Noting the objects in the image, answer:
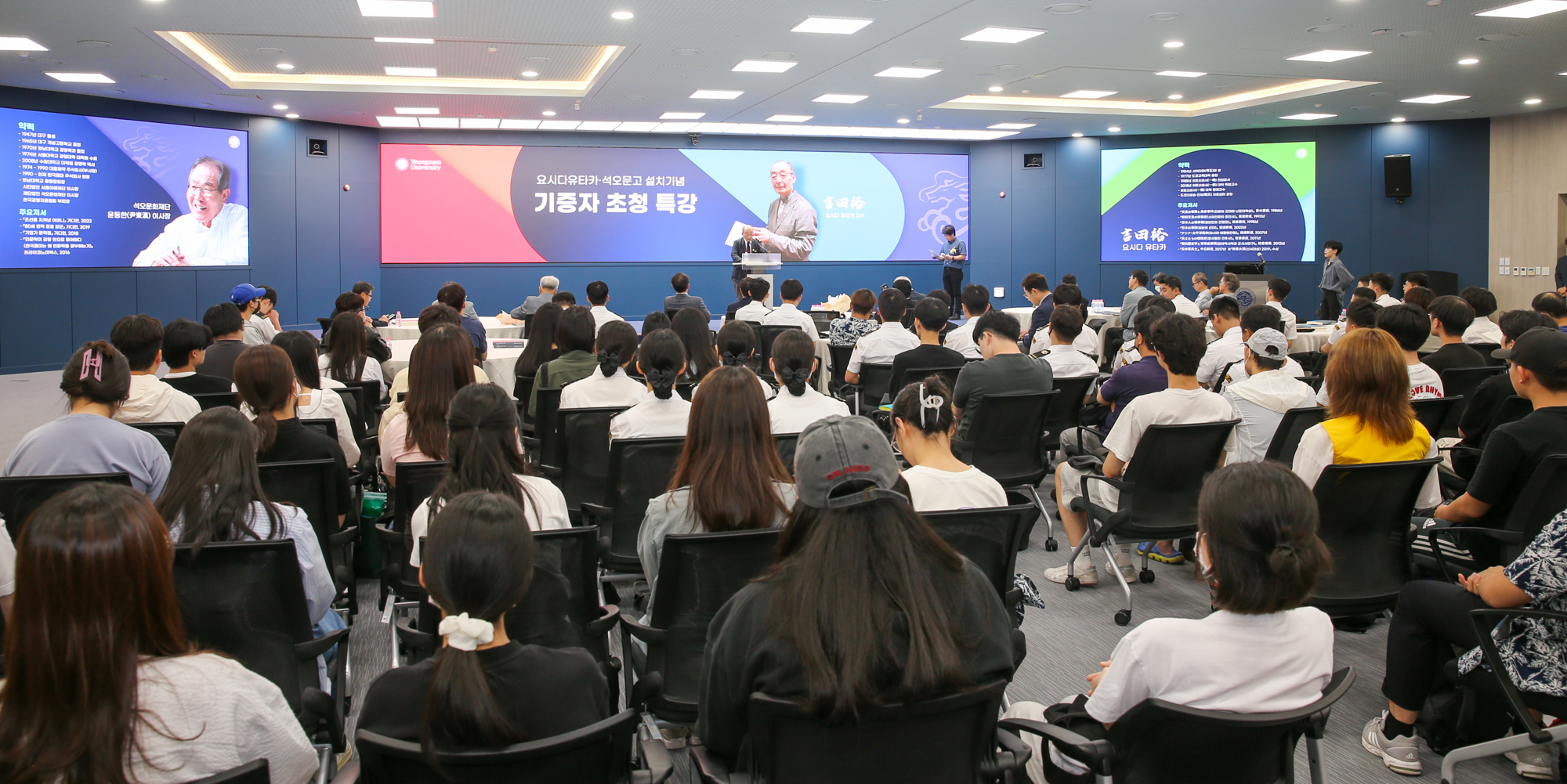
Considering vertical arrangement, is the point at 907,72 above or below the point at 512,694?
above

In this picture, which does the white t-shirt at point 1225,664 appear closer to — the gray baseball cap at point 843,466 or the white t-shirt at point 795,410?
the gray baseball cap at point 843,466

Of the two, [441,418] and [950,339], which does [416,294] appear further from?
[441,418]

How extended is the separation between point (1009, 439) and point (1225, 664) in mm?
2929

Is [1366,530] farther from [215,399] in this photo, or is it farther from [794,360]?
[215,399]

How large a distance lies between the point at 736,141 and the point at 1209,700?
15467 mm

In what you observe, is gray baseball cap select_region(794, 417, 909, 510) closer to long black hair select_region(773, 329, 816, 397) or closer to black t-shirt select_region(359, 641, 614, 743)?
black t-shirt select_region(359, 641, 614, 743)

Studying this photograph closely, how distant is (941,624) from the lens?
151 centimetres

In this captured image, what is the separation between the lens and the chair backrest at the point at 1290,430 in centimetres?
385

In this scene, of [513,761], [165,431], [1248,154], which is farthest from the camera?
[1248,154]

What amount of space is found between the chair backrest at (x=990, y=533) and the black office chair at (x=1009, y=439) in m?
2.00

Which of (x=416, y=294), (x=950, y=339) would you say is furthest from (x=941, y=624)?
(x=416, y=294)

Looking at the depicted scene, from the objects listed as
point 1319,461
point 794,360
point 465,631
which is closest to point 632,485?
point 794,360

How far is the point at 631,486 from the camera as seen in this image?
3.38 m

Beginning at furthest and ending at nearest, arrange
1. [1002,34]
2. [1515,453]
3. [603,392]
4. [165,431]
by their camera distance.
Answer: [1002,34] → [603,392] → [165,431] → [1515,453]
